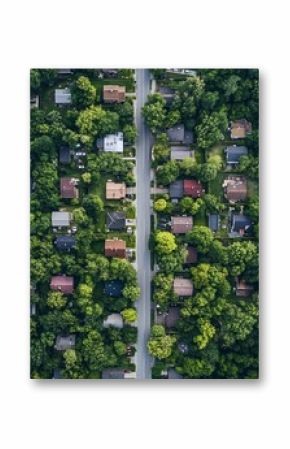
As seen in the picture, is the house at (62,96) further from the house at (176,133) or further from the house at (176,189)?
the house at (176,189)

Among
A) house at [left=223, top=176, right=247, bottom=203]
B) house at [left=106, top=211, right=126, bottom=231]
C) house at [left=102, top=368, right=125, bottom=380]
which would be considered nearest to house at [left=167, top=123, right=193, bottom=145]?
house at [left=223, top=176, right=247, bottom=203]

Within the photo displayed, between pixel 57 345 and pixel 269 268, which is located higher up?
pixel 269 268

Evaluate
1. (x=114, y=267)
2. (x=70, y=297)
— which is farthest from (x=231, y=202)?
(x=70, y=297)

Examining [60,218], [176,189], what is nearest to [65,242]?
[60,218]

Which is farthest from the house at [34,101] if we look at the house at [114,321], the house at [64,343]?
the house at [64,343]

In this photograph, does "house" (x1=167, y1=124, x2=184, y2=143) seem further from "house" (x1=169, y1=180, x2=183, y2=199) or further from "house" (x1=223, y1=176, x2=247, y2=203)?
"house" (x1=223, y1=176, x2=247, y2=203)
